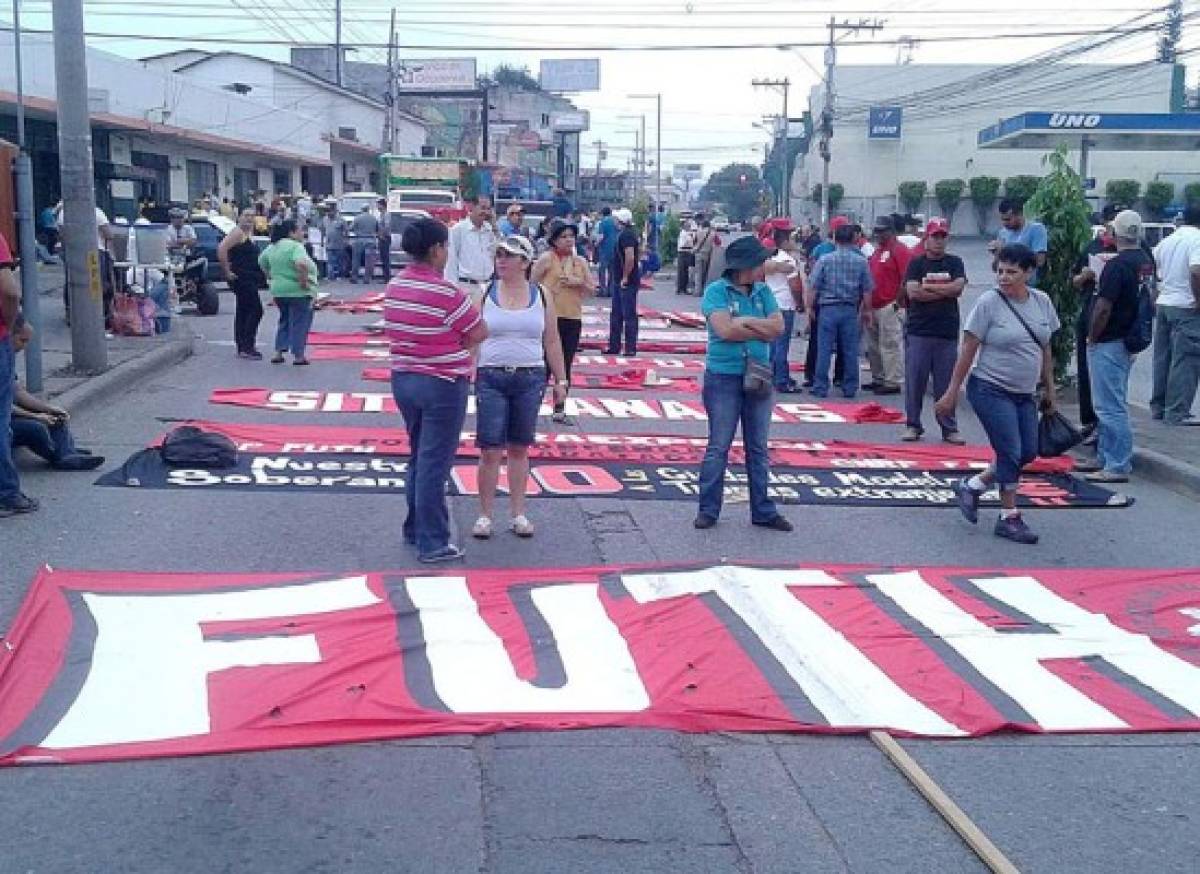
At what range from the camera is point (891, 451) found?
1167cm

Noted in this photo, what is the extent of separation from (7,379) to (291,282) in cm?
735

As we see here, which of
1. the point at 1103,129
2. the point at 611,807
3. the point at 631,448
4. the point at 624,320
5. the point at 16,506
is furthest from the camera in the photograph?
the point at 1103,129

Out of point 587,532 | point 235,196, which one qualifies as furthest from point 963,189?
point 587,532

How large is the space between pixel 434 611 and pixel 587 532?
2077 mm

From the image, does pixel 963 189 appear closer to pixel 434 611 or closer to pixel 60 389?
pixel 60 389

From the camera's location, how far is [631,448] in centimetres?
1145

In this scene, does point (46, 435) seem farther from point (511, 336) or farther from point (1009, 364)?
point (1009, 364)

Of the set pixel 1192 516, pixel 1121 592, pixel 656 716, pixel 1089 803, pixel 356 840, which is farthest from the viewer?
pixel 1192 516

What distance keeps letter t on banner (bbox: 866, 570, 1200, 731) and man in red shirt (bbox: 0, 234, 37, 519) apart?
16.7 feet

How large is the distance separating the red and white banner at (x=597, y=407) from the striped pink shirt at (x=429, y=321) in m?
5.24

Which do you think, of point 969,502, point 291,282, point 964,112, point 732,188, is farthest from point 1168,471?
point 732,188

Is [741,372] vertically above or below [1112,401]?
above

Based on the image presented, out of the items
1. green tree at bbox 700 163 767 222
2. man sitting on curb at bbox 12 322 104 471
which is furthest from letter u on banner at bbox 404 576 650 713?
green tree at bbox 700 163 767 222

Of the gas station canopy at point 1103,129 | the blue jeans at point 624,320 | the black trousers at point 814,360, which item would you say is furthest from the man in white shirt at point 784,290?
the gas station canopy at point 1103,129
